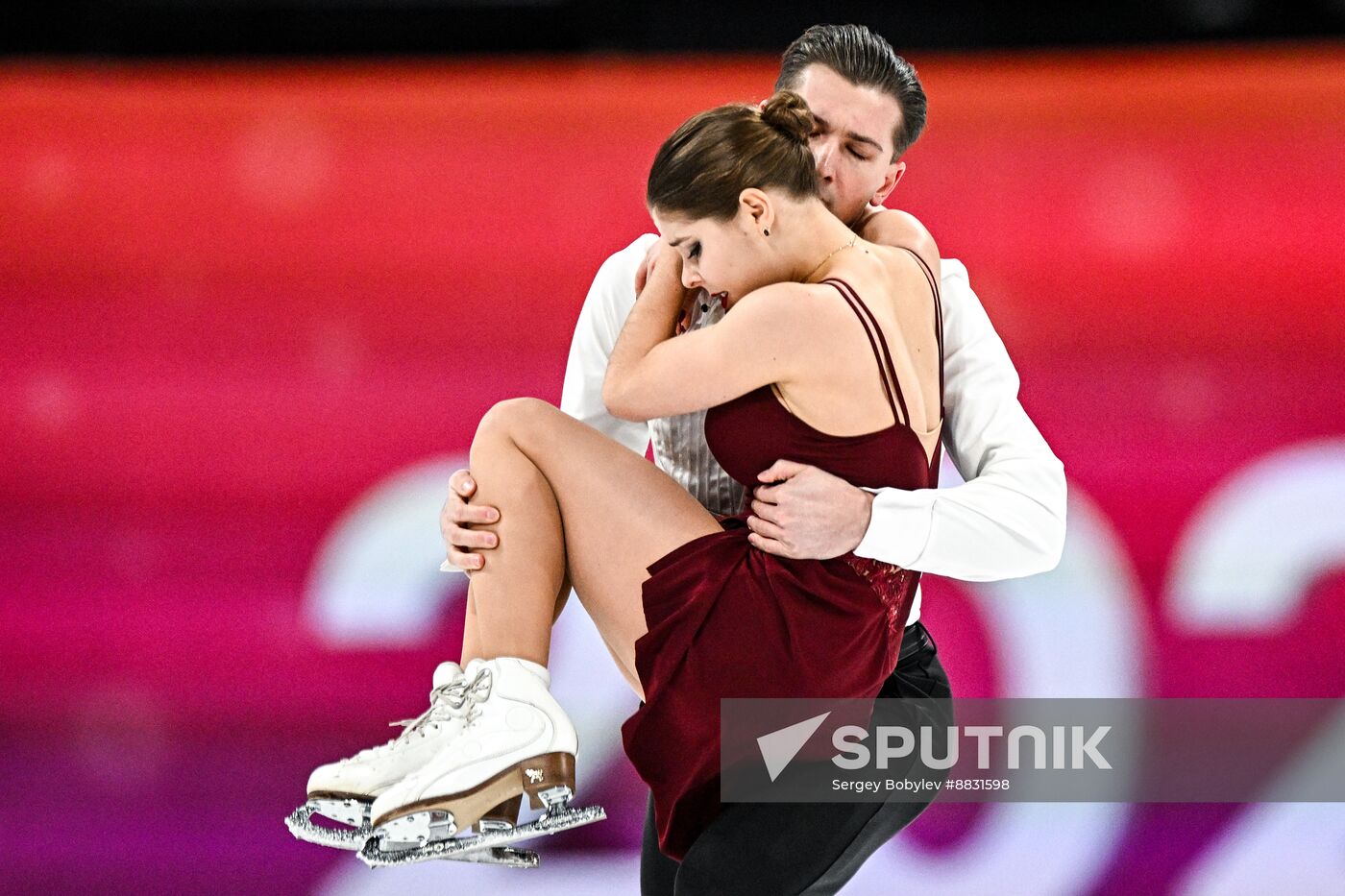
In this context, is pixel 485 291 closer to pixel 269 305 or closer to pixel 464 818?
pixel 269 305

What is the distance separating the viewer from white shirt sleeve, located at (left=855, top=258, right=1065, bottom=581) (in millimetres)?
1770

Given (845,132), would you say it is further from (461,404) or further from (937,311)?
(461,404)

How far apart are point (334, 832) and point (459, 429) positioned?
158 cm

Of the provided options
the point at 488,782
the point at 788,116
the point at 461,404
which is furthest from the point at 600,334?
the point at 461,404

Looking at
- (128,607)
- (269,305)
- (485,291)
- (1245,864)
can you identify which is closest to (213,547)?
(128,607)

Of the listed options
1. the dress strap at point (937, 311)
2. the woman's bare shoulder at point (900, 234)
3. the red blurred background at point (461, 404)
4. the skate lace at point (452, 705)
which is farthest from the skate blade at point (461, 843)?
the red blurred background at point (461, 404)

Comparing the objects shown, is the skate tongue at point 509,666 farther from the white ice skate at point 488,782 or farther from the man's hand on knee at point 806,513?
the man's hand on knee at point 806,513

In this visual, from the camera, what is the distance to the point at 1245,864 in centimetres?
317

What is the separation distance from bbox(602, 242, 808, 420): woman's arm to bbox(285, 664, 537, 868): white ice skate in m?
0.44

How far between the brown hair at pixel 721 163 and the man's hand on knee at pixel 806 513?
34 cm

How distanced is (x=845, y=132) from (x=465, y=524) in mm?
820

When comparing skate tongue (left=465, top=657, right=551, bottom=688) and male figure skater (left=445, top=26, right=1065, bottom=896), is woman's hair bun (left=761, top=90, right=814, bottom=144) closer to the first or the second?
male figure skater (left=445, top=26, right=1065, bottom=896)

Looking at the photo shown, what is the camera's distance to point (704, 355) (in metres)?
1.71

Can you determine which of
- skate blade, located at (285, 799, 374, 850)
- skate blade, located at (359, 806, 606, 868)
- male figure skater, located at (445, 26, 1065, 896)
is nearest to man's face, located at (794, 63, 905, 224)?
male figure skater, located at (445, 26, 1065, 896)
